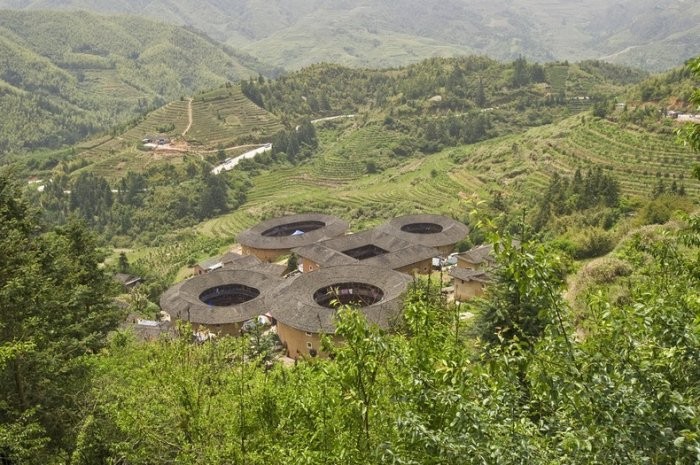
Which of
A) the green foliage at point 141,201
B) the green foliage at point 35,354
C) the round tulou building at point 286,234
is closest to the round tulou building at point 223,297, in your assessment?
the round tulou building at point 286,234

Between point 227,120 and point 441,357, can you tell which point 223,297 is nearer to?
point 441,357

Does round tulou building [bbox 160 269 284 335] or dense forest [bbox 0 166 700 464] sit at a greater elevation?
dense forest [bbox 0 166 700 464]

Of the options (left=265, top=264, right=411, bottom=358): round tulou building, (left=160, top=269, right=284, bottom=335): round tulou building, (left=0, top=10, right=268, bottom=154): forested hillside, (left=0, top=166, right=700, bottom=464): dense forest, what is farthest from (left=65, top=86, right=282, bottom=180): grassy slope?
(left=0, top=166, right=700, bottom=464): dense forest

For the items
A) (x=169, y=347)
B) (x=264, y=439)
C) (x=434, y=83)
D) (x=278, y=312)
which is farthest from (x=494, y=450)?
(x=434, y=83)

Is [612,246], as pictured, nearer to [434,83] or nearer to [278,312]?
[278,312]

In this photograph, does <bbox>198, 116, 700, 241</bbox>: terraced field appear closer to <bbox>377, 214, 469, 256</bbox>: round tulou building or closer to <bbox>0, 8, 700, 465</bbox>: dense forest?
<bbox>0, 8, 700, 465</bbox>: dense forest
